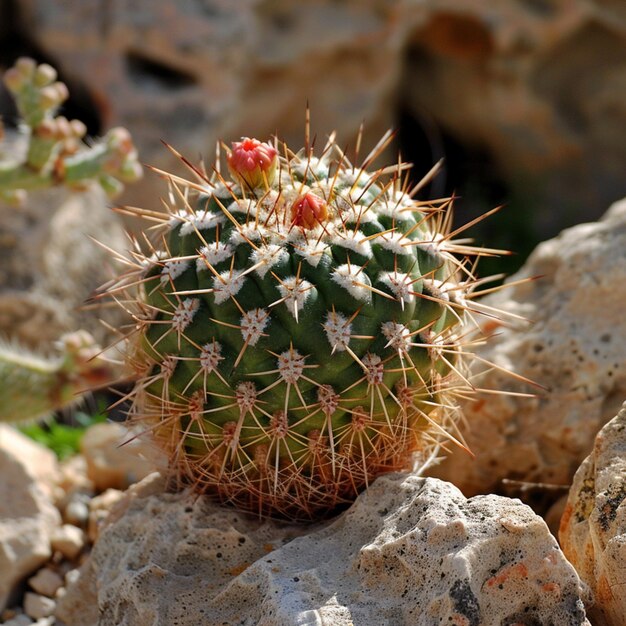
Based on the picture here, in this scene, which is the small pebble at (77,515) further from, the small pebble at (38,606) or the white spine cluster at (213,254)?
the white spine cluster at (213,254)

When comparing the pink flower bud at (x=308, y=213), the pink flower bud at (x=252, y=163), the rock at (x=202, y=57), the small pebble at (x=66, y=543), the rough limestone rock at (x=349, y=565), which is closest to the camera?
the rough limestone rock at (x=349, y=565)

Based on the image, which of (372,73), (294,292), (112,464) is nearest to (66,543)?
(112,464)

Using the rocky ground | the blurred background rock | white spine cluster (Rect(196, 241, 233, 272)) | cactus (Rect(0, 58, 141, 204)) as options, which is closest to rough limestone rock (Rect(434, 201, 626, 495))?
the rocky ground

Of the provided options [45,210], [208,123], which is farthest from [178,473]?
[208,123]

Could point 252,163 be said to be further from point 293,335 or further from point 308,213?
point 293,335

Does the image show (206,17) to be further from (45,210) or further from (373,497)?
(373,497)

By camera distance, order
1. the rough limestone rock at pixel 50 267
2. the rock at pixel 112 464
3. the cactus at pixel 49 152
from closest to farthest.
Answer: the cactus at pixel 49 152 → the rock at pixel 112 464 → the rough limestone rock at pixel 50 267

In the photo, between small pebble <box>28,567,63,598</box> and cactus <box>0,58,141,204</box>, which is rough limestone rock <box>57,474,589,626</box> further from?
cactus <box>0,58,141,204</box>

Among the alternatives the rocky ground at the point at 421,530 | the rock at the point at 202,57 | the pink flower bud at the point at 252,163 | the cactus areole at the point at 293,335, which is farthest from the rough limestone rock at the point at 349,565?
the rock at the point at 202,57
